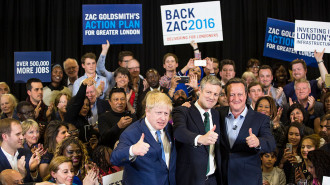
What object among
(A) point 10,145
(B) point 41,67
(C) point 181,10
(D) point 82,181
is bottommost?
(D) point 82,181

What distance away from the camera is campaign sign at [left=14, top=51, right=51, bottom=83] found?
7352mm

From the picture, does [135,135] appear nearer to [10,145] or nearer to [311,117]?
[10,145]

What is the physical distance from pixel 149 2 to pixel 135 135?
612cm

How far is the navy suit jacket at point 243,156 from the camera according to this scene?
3633 millimetres

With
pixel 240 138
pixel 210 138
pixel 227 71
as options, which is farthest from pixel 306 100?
pixel 210 138

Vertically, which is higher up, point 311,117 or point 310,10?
point 310,10

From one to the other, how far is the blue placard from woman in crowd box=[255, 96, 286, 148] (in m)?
2.48

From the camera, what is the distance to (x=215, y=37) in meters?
7.32

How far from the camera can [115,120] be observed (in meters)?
5.43

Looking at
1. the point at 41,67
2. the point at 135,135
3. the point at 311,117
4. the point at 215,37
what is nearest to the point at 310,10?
the point at 215,37

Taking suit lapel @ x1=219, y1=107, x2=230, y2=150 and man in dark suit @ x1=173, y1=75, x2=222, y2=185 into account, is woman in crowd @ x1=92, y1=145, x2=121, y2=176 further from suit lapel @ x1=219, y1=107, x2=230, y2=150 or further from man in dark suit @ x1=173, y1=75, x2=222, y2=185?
suit lapel @ x1=219, y1=107, x2=230, y2=150

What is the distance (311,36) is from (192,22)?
1918 mm

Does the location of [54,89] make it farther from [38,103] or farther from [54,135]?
[54,135]

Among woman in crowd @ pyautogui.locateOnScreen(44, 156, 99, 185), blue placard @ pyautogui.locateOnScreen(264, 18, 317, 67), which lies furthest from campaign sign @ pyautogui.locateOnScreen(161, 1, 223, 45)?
woman in crowd @ pyautogui.locateOnScreen(44, 156, 99, 185)
